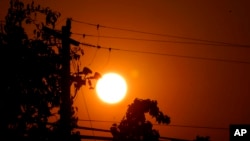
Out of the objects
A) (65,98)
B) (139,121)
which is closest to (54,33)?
(65,98)

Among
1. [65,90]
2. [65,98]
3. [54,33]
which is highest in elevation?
[54,33]

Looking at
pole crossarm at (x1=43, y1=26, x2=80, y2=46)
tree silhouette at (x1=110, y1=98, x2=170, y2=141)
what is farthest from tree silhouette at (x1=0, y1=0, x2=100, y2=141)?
tree silhouette at (x1=110, y1=98, x2=170, y2=141)

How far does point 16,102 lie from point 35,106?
2.82 feet

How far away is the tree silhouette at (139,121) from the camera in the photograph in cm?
2628

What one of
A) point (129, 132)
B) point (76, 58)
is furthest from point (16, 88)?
point (129, 132)

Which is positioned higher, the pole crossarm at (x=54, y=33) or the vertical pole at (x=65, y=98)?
the pole crossarm at (x=54, y=33)

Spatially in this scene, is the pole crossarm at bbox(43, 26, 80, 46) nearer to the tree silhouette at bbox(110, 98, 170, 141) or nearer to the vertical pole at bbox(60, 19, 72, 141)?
the vertical pole at bbox(60, 19, 72, 141)

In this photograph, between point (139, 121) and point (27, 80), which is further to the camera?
point (139, 121)

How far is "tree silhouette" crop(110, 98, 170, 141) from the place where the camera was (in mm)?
26281

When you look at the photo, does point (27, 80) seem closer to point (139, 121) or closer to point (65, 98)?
point (65, 98)

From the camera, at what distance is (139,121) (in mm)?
27531

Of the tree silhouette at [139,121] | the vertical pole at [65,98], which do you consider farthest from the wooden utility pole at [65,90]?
the tree silhouette at [139,121]

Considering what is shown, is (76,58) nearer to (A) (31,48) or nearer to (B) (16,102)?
(A) (31,48)

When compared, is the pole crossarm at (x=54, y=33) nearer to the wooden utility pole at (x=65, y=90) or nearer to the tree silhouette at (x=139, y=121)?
the wooden utility pole at (x=65, y=90)
